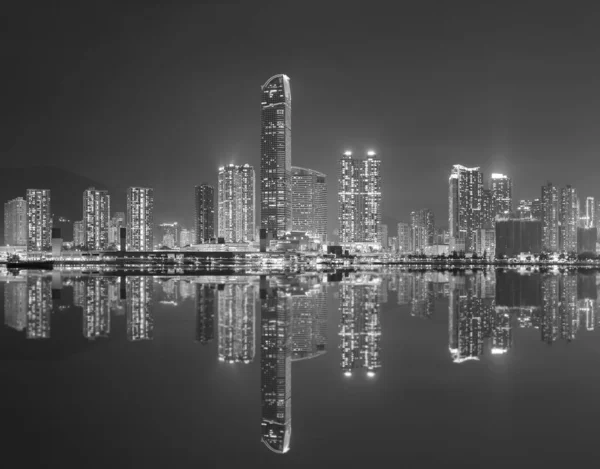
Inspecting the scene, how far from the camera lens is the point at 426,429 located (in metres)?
9.60

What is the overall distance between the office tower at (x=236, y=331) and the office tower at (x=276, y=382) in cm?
46

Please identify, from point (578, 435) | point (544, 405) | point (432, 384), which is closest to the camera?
point (578, 435)

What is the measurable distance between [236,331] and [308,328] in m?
2.74

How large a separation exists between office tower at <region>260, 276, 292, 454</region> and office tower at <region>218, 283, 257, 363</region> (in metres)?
0.46

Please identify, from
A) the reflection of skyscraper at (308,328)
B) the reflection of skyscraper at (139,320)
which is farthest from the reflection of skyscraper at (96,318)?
the reflection of skyscraper at (308,328)

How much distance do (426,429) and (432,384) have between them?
335cm

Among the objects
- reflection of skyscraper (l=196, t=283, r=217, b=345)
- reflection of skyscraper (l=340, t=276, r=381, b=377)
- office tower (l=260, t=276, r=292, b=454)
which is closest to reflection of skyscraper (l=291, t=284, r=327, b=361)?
office tower (l=260, t=276, r=292, b=454)

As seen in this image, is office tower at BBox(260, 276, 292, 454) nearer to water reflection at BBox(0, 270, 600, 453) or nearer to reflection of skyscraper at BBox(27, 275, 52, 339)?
water reflection at BBox(0, 270, 600, 453)

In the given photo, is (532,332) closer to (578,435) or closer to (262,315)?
(262,315)

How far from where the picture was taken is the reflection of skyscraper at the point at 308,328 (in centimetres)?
1670

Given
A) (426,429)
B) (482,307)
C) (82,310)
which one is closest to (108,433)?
(426,429)

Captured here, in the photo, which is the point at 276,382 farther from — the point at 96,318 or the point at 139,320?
the point at 96,318

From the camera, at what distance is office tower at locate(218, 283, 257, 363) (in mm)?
16016

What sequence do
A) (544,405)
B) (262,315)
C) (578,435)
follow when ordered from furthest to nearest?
(262,315) → (544,405) → (578,435)
